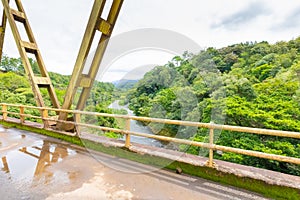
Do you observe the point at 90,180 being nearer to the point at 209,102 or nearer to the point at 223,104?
the point at 223,104

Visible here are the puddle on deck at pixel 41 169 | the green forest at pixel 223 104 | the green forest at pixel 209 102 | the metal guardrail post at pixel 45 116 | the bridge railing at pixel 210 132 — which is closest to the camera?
the bridge railing at pixel 210 132

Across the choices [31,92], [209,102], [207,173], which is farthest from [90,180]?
[31,92]

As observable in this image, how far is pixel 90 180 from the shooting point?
6.74 feet

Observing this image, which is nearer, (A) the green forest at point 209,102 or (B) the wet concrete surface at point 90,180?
(B) the wet concrete surface at point 90,180

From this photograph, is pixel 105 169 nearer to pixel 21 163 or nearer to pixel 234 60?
pixel 21 163

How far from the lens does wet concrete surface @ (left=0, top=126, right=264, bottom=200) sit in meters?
1.77

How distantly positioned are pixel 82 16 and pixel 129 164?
5.36 m

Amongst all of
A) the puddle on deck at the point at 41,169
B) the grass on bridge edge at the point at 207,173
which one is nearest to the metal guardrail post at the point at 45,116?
the puddle on deck at the point at 41,169

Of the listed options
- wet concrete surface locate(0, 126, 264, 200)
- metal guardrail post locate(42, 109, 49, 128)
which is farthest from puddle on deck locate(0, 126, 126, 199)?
metal guardrail post locate(42, 109, 49, 128)

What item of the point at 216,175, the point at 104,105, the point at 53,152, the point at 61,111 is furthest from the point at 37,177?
the point at 104,105

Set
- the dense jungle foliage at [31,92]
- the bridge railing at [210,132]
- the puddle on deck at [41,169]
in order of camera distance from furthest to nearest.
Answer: the dense jungle foliage at [31,92] → the puddle on deck at [41,169] → the bridge railing at [210,132]

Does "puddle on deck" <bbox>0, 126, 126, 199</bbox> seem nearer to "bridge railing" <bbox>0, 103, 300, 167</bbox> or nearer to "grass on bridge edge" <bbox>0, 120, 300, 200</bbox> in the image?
"grass on bridge edge" <bbox>0, 120, 300, 200</bbox>

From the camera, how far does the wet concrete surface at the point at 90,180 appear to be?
5.79 feet

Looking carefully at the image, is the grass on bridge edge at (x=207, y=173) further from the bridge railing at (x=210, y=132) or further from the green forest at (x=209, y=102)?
the green forest at (x=209, y=102)
